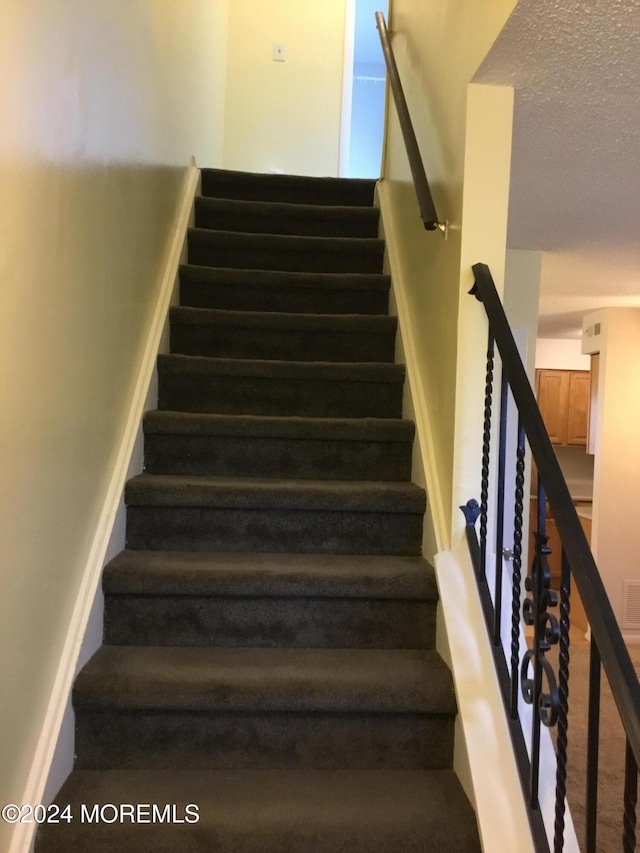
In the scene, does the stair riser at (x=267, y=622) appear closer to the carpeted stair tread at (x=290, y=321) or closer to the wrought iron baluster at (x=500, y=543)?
the wrought iron baluster at (x=500, y=543)

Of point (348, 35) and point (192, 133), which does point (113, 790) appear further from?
point (348, 35)

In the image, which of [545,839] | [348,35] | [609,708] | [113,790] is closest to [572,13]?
[545,839]

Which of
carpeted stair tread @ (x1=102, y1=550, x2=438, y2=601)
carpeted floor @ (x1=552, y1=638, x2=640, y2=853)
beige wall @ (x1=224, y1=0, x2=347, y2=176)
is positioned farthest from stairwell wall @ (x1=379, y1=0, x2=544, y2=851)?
beige wall @ (x1=224, y1=0, x2=347, y2=176)

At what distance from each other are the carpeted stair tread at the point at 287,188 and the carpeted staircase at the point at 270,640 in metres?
1.18

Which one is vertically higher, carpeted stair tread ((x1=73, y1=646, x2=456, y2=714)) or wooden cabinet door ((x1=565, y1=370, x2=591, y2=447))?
wooden cabinet door ((x1=565, y1=370, x2=591, y2=447))

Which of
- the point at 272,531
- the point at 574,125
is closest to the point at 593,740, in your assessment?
the point at 272,531

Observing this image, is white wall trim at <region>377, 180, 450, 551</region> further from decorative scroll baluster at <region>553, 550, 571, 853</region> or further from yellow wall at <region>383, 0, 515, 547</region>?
decorative scroll baluster at <region>553, 550, 571, 853</region>

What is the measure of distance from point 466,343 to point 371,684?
0.89 m

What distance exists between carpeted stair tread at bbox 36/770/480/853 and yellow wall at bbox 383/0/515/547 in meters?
0.62

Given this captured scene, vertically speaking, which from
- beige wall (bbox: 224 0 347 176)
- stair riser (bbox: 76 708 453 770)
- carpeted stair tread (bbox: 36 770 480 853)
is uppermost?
beige wall (bbox: 224 0 347 176)

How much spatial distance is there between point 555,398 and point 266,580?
17.5ft

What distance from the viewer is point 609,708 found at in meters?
3.21

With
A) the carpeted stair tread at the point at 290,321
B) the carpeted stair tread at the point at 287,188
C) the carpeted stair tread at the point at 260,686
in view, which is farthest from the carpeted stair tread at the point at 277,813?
the carpeted stair tread at the point at 287,188

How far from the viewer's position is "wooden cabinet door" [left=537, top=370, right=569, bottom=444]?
244 inches
